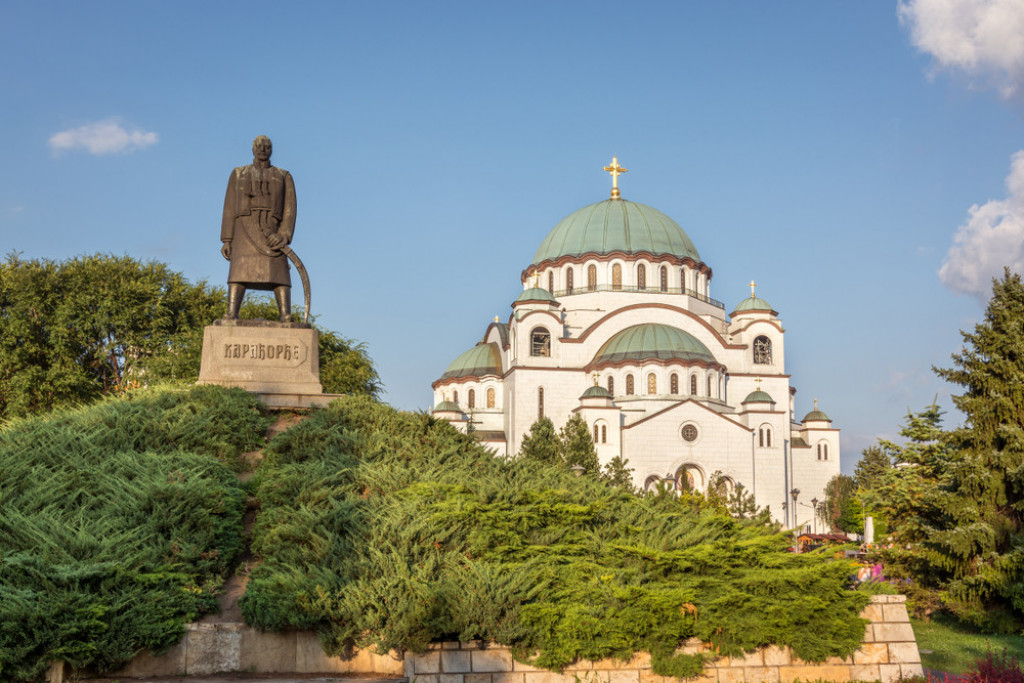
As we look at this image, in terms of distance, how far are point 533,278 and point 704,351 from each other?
1329 cm

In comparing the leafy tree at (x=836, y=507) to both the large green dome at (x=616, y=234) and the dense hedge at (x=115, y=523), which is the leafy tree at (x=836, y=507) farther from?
the dense hedge at (x=115, y=523)

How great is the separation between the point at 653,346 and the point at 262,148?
39556mm

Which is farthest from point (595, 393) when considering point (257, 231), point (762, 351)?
Result: point (257, 231)

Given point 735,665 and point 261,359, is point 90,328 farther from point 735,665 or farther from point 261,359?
point 735,665

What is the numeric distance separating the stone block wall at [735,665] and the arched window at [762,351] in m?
49.7

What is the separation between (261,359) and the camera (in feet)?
48.6

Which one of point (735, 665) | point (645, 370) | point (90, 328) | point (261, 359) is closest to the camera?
point (735, 665)

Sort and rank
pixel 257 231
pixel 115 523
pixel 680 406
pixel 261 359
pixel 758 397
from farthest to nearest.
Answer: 1. pixel 758 397
2. pixel 680 406
3. pixel 257 231
4. pixel 261 359
5. pixel 115 523

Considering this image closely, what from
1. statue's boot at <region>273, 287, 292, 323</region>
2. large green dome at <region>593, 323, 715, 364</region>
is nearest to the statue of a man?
statue's boot at <region>273, 287, 292, 323</region>

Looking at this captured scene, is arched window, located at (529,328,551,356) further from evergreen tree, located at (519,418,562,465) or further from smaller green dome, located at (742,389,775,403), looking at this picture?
evergreen tree, located at (519,418,562,465)

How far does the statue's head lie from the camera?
15.2 m

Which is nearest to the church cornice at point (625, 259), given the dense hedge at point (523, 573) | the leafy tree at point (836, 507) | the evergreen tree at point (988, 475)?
the leafy tree at point (836, 507)

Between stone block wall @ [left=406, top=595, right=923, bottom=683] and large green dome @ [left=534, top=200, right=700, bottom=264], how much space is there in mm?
50246

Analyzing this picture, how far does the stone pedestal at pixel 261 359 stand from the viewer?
14.7m
